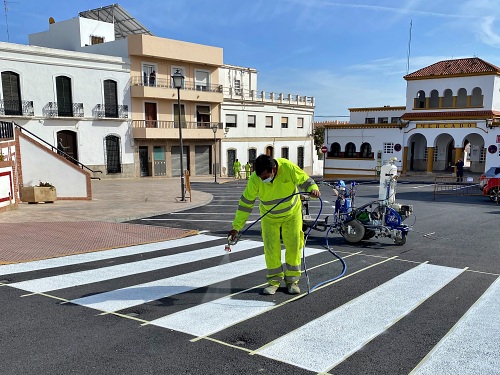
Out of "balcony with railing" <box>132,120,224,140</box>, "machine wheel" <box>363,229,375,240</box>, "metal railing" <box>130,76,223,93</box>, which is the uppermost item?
"metal railing" <box>130,76,223,93</box>

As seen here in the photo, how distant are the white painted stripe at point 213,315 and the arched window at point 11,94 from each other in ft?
82.4

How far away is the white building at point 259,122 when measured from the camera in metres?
40.2

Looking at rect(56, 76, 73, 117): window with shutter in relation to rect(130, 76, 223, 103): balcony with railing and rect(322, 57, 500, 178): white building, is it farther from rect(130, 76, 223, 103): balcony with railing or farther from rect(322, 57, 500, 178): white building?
rect(322, 57, 500, 178): white building

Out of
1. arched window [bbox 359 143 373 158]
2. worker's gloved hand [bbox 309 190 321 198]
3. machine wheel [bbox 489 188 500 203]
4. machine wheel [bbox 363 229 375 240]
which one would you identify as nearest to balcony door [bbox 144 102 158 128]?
arched window [bbox 359 143 373 158]

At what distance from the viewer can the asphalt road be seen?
406 centimetres

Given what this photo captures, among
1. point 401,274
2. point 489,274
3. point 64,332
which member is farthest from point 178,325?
point 489,274

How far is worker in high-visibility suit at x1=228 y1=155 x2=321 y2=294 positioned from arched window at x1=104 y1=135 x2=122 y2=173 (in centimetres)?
2681

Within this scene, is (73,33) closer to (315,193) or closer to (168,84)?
(168,84)

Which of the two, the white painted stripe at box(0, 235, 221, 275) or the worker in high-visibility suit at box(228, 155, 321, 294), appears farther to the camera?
the white painted stripe at box(0, 235, 221, 275)

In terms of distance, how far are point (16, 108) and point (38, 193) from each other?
13.1 metres

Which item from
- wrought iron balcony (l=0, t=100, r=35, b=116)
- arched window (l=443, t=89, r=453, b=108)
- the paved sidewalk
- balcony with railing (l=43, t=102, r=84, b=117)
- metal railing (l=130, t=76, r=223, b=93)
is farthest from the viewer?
arched window (l=443, t=89, r=453, b=108)

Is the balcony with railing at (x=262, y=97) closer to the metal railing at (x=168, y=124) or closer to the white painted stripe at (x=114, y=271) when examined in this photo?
the metal railing at (x=168, y=124)

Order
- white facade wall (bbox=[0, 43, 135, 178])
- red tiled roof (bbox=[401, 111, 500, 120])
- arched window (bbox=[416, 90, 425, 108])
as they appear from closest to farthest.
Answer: white facade wall (bbox=[0, 43, 135, 178])
red tiled roof (bbox=[401, 111, 500, 120])
arched window (bbox=[416, 90, 425, 108])

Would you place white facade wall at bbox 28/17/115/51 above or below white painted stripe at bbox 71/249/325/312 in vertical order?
above
